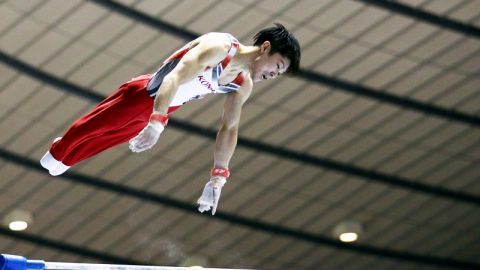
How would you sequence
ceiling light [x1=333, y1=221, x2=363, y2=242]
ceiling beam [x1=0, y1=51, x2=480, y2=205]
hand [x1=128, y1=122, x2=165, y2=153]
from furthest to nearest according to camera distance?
ceiling light [x1=333, y1=221, x2=363, y2=242] < ceiling beam [x1=0, y1=51, x2=480, y2=205] < hand [x1=128, y1=122, x2=165, y2=153]

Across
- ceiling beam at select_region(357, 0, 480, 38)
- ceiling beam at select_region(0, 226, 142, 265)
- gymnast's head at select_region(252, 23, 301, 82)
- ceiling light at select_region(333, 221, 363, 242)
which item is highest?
ceiling beam at select_region(357, 0, 480, 38)

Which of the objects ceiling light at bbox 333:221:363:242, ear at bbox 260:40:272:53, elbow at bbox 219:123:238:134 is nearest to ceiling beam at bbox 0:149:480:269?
ceiling light at bbox 333:221:363:242

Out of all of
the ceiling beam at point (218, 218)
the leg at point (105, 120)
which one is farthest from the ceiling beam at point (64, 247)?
the leg at point (105, 120)

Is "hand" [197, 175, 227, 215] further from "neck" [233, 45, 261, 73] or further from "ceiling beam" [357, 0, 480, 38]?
"ceiling beam" [357, 0, 480, 38]

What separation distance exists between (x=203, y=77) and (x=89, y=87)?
42.1 ft

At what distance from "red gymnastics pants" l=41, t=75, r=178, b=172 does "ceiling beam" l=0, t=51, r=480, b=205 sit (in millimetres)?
11241

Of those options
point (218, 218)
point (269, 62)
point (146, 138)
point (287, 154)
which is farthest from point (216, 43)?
point (218, 218)

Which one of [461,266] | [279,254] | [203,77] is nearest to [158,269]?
[203,77]

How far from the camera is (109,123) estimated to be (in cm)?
1039

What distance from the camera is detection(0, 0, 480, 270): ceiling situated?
21.3 metres

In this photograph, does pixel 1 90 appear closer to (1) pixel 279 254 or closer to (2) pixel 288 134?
(2) pixel 288 134

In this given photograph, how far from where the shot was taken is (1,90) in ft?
72.4

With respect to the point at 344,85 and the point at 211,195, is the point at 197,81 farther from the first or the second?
the point at 344,85

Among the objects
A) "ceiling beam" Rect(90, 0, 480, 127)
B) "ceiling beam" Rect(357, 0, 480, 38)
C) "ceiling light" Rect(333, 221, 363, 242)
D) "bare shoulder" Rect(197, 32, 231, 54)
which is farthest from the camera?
"ceiling light" Rect(333, 221, 363, 242)
